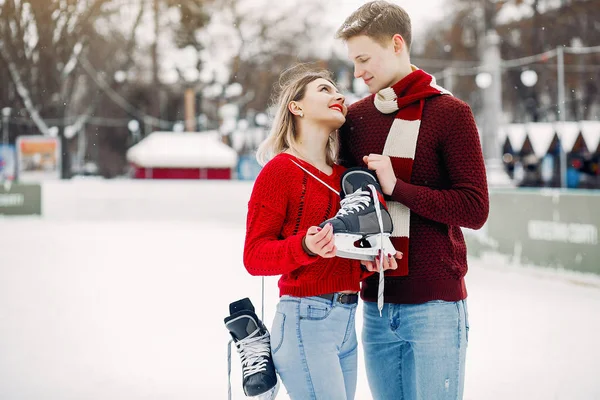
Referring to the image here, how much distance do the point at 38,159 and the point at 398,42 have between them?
17.4 meters

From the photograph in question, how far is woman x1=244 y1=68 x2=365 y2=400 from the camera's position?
5.62 ft

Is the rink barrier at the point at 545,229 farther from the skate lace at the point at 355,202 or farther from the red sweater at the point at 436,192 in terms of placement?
the skate lace at the point at 355,202

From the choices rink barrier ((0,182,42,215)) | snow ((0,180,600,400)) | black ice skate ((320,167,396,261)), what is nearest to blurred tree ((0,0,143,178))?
rink barrier ((0,182,42,215))

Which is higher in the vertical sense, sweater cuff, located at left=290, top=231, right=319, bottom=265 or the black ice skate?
the black ice skate

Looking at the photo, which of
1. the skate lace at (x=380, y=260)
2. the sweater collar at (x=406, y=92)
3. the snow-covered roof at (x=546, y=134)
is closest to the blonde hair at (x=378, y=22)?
the sweater collar at (x=406, y=92)

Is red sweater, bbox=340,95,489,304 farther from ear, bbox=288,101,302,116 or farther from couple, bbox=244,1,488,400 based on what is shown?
ear, bbox=288,101,302,116

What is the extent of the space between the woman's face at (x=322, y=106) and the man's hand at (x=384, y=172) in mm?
169

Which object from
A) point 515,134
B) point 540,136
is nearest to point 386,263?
point 540,136

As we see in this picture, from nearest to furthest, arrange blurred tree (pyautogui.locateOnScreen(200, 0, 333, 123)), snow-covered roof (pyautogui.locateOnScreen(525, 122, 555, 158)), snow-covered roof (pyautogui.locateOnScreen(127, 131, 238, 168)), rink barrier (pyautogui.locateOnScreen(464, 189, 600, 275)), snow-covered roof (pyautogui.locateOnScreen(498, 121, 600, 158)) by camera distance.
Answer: rink barrier (pyautogui.locateOnScreen(464, 189, 600, 275)) < snow-covered roof (pyautogui.locateOnScreen(498, 121, 600, 158)) < blurred tree (pyautogui.locateOnScreen(200, 0, 333, 123)) < snow-covered roof (pyautogui.locateOnScreen(525, 122, 555, 158)) < snow-covered roof (pyautogui.locateOnScreen(127, 131, 238, 168))

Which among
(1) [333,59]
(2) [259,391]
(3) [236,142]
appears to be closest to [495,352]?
(2) [259,391]

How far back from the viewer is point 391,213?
176 centimetres

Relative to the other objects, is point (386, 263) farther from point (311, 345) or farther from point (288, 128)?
point (288, 128)

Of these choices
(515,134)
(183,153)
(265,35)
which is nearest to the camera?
(265,35)

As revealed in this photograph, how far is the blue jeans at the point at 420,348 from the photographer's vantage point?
69.2 inches
